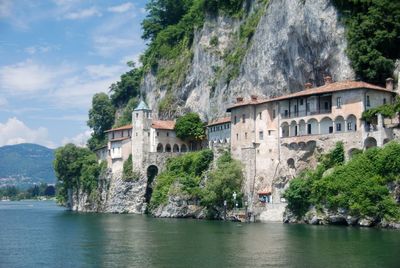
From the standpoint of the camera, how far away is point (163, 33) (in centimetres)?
12038

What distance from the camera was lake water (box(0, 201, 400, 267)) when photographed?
134 feet

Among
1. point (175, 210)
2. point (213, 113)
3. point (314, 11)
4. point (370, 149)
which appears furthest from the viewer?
point (213, 113)

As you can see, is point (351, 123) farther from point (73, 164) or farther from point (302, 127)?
point (73, 164)

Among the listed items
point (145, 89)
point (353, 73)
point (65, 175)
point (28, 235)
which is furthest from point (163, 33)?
point (28, 235)

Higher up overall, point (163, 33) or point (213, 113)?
point (163, 33)

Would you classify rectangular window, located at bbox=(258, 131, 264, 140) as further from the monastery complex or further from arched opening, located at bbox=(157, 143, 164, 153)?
arched opening, located at bbox=(157, 143, 164, 153)

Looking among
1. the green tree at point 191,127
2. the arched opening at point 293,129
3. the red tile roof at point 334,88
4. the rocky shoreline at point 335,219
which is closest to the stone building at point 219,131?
the green tree at point 191,127

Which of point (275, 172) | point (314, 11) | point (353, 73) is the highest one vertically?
point (314, 11)

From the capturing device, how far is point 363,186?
58.7 metres

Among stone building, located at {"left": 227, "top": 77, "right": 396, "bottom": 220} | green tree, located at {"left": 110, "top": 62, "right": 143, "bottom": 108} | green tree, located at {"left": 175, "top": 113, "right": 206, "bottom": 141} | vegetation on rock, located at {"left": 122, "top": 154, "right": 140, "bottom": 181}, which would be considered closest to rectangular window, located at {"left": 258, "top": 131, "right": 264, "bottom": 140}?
stone building, located at {"left": 227, "top": 77, "right": 396, "bottom": 220}

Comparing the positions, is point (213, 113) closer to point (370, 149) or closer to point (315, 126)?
point (315, 126)

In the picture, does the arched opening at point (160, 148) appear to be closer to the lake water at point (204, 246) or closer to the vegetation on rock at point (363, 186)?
the lake water at point (204, 246)

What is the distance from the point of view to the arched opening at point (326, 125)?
70.1 m

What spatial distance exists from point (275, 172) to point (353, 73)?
14505 millimetres
